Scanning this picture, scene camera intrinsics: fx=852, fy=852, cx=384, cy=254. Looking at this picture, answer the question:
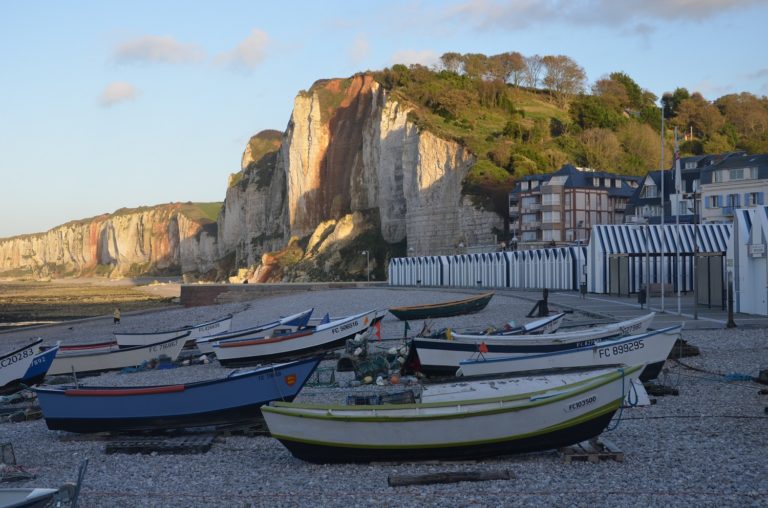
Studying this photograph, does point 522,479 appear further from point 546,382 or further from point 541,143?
point 541,143

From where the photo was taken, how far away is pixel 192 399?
1492 centimetres

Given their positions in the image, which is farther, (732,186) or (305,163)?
(305,163)

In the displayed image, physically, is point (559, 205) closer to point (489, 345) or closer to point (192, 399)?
point (489, 345)

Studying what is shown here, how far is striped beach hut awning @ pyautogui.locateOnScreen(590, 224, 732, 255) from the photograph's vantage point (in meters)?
43.5

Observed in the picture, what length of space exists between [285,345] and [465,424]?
1413 centimetres

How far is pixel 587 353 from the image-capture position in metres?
16.4

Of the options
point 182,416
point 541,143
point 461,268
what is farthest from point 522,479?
point 541,143

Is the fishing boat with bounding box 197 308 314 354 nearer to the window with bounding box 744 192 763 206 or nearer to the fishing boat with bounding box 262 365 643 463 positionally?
the fishing boat with bounding box 262 365 643 463

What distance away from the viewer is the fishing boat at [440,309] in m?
35.6

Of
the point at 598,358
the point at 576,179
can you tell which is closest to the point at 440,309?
the point at 598,358

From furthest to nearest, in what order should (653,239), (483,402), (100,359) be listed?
(653,239)
(100,359)
(483,402)

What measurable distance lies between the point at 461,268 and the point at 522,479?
188ft

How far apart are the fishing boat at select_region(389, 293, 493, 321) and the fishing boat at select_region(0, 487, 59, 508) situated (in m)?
26.9

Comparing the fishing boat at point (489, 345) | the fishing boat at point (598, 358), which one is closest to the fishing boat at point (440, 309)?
the fishing boat at point (489, 345)
